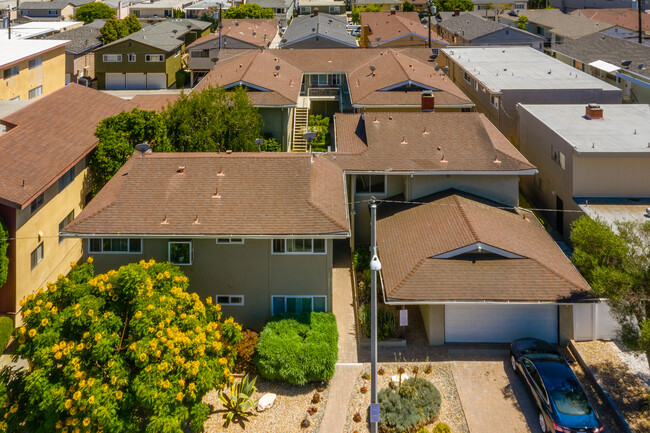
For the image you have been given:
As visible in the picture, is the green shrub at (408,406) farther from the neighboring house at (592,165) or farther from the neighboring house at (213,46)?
the neighboring house at (213,46)

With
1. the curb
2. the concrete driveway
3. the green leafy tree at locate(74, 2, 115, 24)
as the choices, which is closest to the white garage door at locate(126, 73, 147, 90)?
the green leafy tree at locate(74, 2, 115, 24)

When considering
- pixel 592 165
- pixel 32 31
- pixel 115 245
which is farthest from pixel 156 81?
pixel 592 165

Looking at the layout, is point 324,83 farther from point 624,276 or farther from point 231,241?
point 624,276

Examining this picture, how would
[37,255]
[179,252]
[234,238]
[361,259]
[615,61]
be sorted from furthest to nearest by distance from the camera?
[615,61] → [361,259] → [37,255] → [179,252] → [234,238]

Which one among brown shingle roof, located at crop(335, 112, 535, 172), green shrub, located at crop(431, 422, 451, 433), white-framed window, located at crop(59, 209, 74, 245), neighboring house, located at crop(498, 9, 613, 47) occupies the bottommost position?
green shrub, located at crop(431, 422, 451, 433)

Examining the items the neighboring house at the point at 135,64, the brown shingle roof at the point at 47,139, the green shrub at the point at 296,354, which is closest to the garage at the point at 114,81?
the neighboring house at the point at 135,64

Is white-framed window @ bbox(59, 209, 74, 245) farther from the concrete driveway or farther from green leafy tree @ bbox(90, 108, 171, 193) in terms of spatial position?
the concrete driveway

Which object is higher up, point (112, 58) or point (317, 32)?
point (317, 32)
